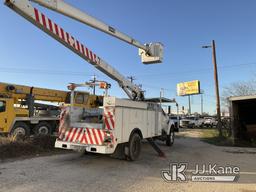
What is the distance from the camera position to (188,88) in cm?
6862

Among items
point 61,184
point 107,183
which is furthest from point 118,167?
point 61,184

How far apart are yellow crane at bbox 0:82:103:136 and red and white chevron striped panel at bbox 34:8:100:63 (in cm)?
531

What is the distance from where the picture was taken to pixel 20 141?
1034cm

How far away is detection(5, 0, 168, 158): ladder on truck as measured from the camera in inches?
264

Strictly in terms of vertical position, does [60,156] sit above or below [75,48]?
below

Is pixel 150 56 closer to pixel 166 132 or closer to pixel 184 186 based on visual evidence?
pixel 166 132

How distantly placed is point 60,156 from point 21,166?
2.02m

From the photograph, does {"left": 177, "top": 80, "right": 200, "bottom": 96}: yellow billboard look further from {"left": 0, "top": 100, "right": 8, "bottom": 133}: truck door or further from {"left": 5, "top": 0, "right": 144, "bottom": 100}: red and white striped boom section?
{"left": 0, "top": 100, "right": 8, "bottom": 133}: truck door

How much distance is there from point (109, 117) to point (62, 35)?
2966mm

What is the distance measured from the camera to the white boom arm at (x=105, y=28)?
7.25m

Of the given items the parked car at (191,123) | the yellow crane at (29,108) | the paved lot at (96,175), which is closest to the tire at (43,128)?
the yellow crane at (29,108)
